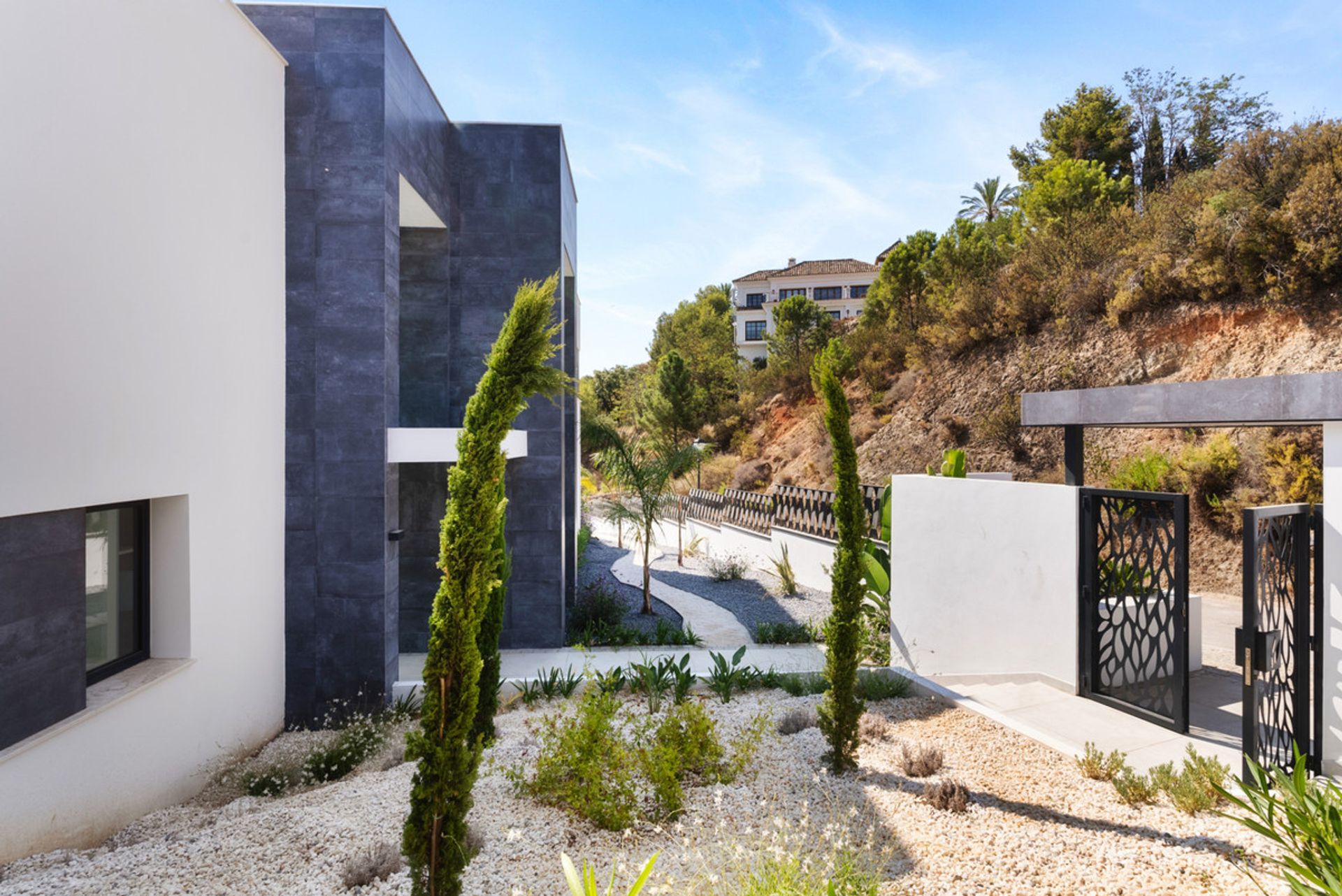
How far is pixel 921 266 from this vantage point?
24797 mm

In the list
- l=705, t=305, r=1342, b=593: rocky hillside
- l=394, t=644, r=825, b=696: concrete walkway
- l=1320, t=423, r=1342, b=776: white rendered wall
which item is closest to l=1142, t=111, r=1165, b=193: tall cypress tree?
l=705, t=305, r=1342, b=593: rocky hillside

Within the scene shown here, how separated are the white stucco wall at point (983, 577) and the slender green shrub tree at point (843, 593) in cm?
266

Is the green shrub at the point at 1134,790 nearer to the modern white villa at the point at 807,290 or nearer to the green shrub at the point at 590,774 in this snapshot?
the green shrub at the point at 590,774

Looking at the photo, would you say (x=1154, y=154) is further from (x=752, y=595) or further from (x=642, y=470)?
(x=642, y=470)

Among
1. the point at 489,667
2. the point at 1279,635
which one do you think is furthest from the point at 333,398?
the point at 1279,635

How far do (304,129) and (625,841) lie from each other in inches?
269

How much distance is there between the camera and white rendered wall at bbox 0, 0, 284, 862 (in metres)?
3.69

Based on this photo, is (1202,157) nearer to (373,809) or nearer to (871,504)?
(871,504)

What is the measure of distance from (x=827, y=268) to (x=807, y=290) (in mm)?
1981

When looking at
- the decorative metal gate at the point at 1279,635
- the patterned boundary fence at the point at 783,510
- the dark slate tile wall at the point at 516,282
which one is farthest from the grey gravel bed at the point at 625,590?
the decorative metal gate at the point at 1279,635

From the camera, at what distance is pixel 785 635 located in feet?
29.9

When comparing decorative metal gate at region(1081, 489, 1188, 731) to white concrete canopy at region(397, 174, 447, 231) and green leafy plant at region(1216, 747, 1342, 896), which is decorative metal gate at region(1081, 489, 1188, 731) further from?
white concrete canopy at region(397, 174, 447, 231)

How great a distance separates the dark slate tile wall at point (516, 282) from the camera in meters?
8.45

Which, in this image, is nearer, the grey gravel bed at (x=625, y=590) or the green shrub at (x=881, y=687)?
the green shrub at (x=881, y=687)
